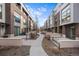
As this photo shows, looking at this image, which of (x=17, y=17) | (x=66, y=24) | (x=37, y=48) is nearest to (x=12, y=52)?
(x=37, y=48)

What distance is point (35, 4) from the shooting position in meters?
5.09

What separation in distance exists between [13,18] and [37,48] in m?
2.20

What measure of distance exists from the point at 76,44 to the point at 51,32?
1231 mm

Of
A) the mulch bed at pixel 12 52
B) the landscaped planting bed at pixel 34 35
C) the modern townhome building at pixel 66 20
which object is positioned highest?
the modern townhome building at pixel 66 20

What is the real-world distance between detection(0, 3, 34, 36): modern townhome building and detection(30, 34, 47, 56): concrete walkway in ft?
2.43

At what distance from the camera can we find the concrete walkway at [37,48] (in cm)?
445

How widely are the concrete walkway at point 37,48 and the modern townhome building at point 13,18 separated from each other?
742 millimetres

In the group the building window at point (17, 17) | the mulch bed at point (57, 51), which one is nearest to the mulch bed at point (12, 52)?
the mulch bed at point (57, 51)

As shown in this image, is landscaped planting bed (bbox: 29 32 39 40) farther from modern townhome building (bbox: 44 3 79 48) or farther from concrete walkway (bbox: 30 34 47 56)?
modern townhome building (bbox: 44 3 79 48)

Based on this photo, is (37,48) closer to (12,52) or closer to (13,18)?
(12,52)

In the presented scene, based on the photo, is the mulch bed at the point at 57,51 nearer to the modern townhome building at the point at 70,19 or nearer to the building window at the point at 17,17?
the modern townhome building at the point at 70,19

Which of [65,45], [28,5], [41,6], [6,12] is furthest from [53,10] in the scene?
[6,12]

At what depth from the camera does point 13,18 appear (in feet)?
21.1

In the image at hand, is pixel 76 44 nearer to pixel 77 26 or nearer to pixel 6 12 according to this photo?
pixel 77 26
